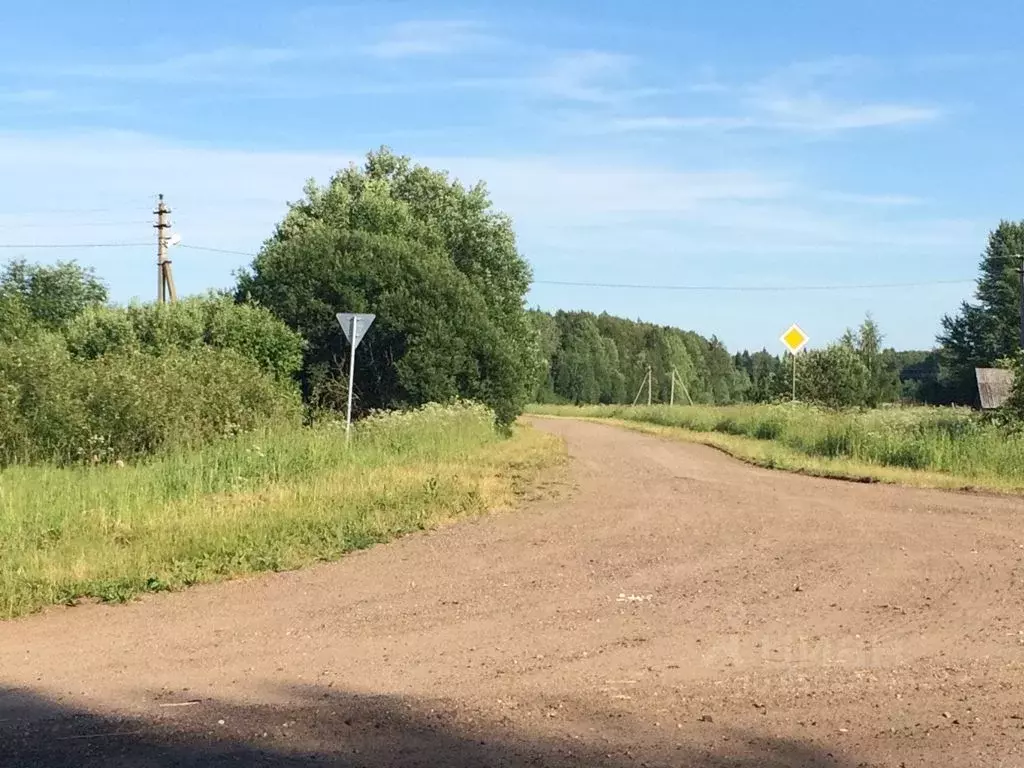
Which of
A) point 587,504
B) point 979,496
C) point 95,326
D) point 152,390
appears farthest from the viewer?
point 95,326

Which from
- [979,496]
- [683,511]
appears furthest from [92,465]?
[979,496]

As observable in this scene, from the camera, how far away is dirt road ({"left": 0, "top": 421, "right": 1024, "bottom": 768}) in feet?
16.9

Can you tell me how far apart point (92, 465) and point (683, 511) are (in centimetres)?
928

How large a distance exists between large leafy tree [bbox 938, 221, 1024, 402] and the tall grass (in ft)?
127

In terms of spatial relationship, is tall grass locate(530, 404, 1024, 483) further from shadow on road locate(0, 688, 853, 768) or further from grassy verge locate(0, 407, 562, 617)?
shadow on road locate(0, 688, 853, 768)

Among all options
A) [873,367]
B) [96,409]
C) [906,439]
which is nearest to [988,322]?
[873,367]

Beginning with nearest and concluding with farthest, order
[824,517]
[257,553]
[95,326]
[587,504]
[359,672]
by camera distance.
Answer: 1. [359,672]
2. [257,553]
3. [824,517]
4. [587,504]
5. [95,326]

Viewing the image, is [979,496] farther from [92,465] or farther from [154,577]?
[92,465]

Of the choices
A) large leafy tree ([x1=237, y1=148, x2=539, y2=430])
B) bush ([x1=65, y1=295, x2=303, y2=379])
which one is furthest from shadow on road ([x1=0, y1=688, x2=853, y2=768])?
large leafy tree ([x1=237, y1=148, x2=539, y2=430])

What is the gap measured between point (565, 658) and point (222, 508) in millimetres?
6267

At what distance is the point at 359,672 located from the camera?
21.8 feet

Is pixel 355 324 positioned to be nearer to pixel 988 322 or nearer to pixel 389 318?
pixel 389 318

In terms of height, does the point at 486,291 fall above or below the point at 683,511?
above

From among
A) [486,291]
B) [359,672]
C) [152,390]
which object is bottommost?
[359,672]
